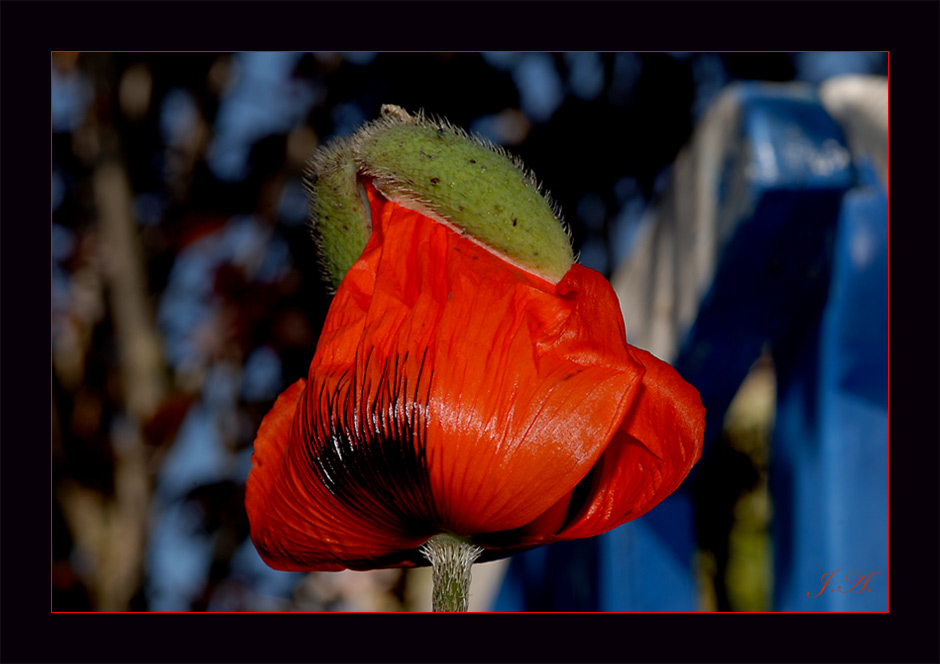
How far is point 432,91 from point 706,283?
0.84 meters

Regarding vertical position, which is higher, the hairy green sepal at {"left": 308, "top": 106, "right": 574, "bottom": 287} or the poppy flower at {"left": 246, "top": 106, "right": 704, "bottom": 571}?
the hairy green sepal at {"left": 308, "top": 106, "right": 574, "bottom": 287}

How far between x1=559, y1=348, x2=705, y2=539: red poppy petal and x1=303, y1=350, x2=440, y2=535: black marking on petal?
0.13 meters

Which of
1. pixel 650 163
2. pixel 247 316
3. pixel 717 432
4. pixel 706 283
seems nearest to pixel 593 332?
pixel 706 283

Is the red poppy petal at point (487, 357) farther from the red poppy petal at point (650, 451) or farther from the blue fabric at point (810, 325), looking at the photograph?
the blue fabric at point (810, 325)

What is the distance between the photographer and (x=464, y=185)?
1.94 feet

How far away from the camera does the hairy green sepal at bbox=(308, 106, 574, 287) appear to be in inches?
23.3

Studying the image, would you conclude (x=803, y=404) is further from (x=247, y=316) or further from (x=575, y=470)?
(x=247, y=316)

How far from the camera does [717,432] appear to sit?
5.22 feet

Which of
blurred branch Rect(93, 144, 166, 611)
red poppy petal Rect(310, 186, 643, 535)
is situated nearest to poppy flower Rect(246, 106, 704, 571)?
red poppy petal Rect(310, 186, 643, 535)

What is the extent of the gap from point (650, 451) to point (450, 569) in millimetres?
160
